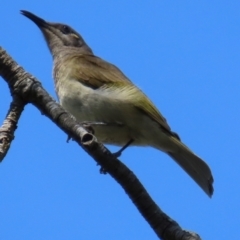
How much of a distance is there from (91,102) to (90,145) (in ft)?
8.16

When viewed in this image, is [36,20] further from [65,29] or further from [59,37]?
[65,29]

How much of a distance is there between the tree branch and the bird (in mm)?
1884

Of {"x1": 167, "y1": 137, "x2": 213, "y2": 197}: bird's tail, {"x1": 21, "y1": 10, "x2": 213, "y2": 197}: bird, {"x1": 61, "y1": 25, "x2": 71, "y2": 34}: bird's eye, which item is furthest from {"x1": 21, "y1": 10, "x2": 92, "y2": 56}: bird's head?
{"x1": 167, "y1": 137, "x2": 213, "y2": 197}: bird's tail

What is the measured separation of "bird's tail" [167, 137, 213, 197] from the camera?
609 centimetres

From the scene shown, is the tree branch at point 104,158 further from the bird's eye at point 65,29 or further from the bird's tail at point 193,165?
the bird's eye at point 65,29

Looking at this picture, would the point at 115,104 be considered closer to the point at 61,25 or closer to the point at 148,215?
the point at 148,215

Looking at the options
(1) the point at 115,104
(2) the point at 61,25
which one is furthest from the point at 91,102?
(2) the point at 61,25

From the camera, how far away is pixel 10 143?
13.5ft

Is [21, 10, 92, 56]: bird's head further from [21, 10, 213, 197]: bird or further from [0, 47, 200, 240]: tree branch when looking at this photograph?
[0, 47, 200, 240]: tree branch

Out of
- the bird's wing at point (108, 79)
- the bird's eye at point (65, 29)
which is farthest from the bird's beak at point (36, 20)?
the bird's wing at point (108, 79)

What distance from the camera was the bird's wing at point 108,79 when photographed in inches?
260

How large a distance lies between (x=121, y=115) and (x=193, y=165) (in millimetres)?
989

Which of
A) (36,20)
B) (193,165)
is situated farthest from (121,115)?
(36,20)

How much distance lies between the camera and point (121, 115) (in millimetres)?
6457
